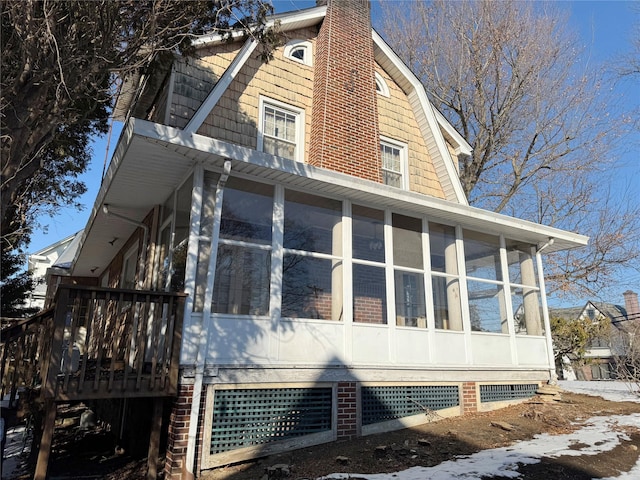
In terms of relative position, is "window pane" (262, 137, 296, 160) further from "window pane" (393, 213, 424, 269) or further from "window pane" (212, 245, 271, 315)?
"window pane" (212, 245, 271, 315)

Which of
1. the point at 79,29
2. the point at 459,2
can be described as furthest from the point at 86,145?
the point at 459,2

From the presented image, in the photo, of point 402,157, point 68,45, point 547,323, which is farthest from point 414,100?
point 68,45

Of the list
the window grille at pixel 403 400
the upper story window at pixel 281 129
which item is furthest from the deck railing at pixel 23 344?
the upper story window at pixel 281 129

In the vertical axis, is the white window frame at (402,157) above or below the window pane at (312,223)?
above

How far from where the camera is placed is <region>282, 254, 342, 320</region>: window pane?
21.2 feet

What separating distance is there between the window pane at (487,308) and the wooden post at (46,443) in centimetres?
658

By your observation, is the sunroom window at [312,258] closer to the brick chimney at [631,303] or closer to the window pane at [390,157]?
the window pane at [390,157]

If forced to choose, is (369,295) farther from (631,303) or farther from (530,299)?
(631,303)

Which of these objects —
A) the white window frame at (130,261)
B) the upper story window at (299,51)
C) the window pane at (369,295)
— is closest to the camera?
the window pane at (369,295)

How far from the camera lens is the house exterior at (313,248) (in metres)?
5.71

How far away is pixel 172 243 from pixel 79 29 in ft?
9.88

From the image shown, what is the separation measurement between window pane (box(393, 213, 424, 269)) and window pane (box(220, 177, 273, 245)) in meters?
2.38

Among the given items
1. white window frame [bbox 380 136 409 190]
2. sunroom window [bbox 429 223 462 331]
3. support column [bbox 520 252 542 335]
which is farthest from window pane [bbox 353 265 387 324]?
support column [bbox 520 252 542 335]

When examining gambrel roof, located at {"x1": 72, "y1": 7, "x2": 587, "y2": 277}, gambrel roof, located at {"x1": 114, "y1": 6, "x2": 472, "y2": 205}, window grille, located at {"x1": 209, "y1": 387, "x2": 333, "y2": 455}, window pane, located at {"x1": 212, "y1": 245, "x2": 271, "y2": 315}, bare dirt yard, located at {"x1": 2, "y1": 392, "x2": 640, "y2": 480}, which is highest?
gambrel roof, located at {"x1": 114, "y1": 6, "x2": 472, "y2": 205}
